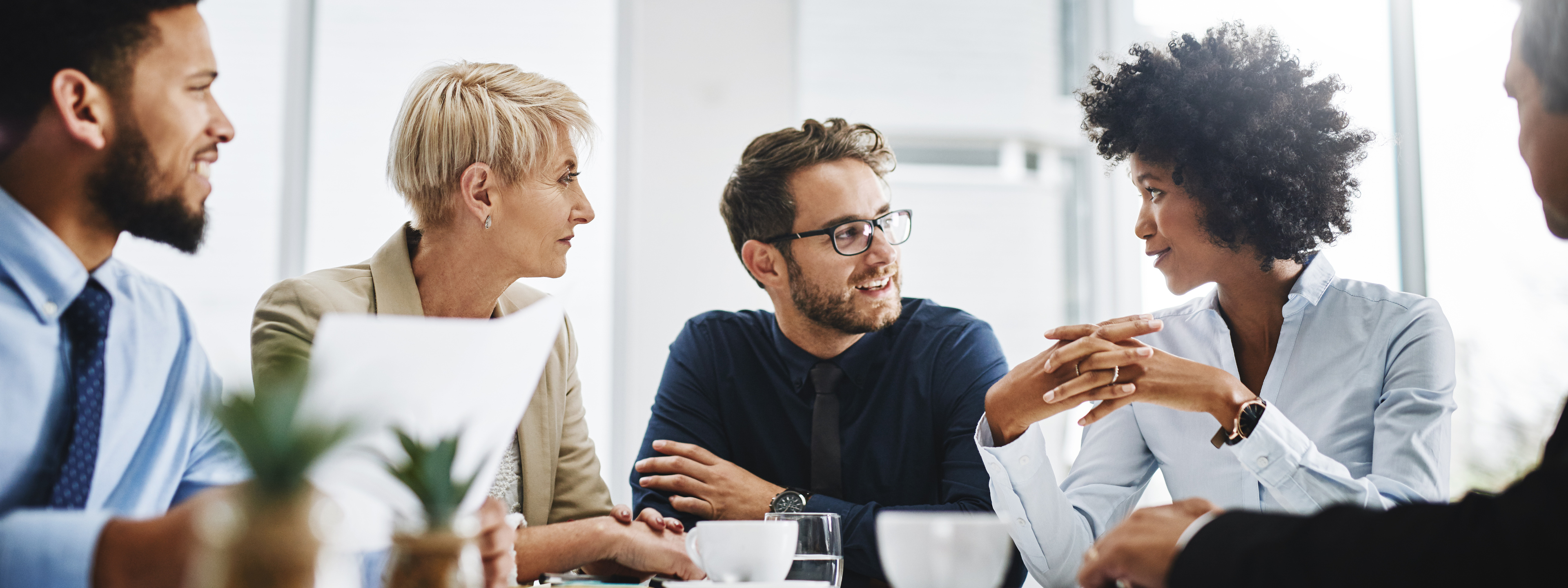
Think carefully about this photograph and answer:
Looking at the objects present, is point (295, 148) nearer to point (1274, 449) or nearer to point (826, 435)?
point (826, 435)

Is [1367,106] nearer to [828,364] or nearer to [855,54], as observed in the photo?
[855,54]

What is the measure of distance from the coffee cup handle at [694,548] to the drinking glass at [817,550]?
0.10 meters

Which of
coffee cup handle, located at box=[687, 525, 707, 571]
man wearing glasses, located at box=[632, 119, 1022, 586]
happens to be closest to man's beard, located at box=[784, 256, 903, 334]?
man wearing glasses, located at box=[632, 119, 1022, 586]

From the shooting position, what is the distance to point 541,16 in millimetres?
3814

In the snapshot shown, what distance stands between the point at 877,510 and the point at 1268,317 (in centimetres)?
85

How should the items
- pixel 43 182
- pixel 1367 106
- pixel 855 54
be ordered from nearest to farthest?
pixel 43 182, pixel 1367 106, pixel 855 54

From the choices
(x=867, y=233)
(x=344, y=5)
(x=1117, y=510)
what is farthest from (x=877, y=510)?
(x=344, y=5)

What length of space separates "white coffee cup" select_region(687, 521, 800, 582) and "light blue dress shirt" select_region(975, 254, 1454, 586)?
55cm

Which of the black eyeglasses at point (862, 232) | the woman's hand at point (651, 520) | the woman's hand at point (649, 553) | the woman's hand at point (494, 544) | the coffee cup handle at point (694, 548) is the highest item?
the black eyeglasses at point (862, 232)

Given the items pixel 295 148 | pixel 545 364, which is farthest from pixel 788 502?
pixel 295 148

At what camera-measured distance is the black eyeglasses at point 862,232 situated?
7.65 feet

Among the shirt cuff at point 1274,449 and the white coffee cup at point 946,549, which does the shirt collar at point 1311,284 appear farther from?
the white coffee cup at point 946,549

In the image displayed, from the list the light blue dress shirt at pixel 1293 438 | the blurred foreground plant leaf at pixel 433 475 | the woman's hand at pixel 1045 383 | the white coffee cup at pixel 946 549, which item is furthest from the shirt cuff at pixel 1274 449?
the blurred foreground plant leaf at pixel 433 475

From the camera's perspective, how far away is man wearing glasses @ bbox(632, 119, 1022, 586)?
1933 mm
